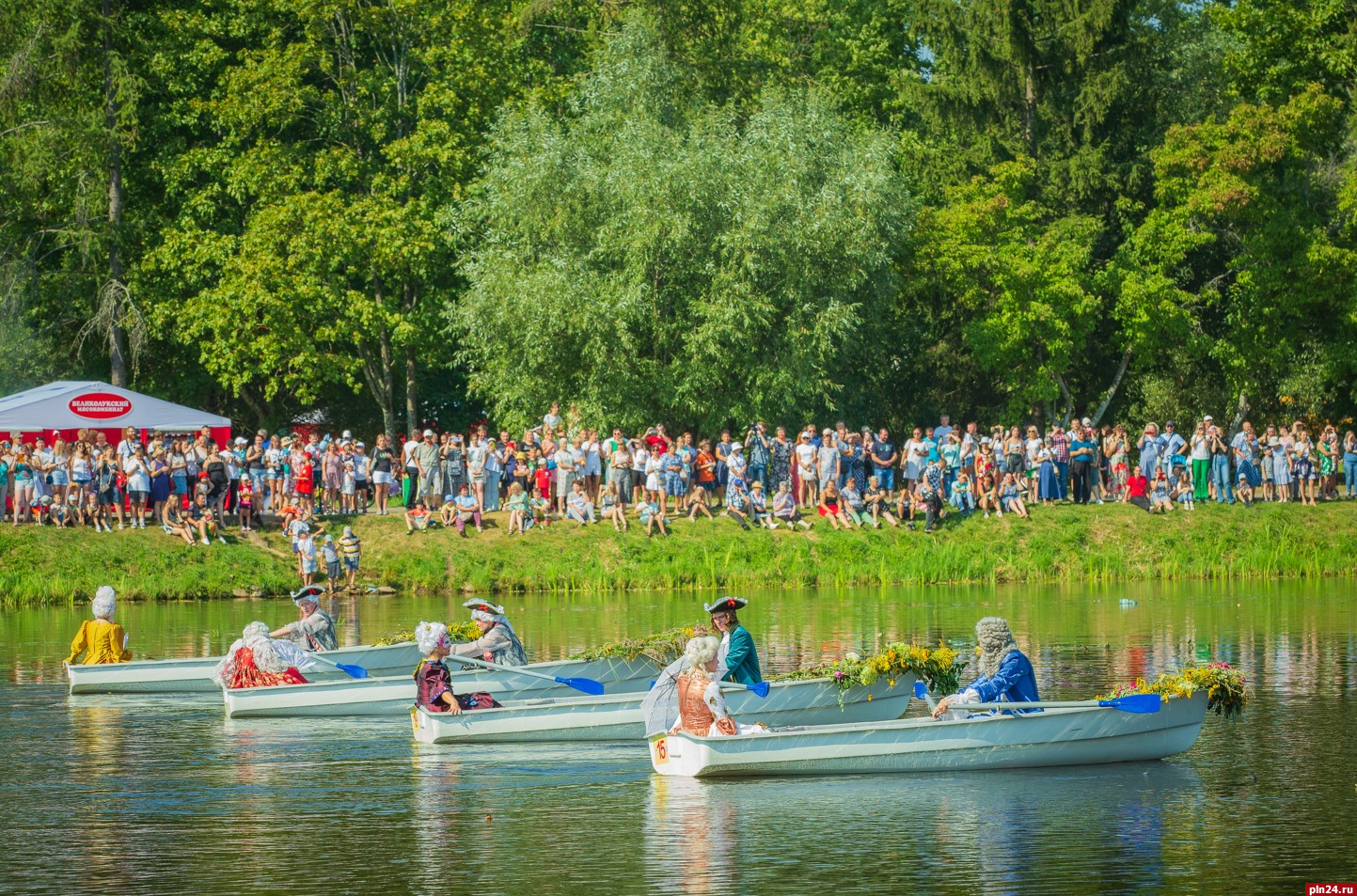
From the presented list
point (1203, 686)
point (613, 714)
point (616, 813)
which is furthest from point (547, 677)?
point (1203, 686)

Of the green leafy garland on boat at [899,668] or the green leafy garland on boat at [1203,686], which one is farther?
the green leafy garland on boat at [899,668]

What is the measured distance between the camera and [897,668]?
19219 mm

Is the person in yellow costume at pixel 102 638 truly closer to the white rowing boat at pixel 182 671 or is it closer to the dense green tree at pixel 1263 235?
the white rowing boat at pixel 182 671

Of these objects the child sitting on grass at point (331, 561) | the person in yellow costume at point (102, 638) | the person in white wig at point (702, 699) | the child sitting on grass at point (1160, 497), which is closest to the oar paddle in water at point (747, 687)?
the person in white wig at point (702, 699)

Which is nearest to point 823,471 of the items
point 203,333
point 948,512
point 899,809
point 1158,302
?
point 948,512

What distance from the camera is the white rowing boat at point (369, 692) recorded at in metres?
21.9

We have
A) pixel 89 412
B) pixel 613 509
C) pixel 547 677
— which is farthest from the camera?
pixel 89 412

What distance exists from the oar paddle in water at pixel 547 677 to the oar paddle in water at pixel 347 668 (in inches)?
59.5

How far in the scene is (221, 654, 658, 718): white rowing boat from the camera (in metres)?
21.9

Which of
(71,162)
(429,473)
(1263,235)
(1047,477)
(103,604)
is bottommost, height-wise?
(103,604)

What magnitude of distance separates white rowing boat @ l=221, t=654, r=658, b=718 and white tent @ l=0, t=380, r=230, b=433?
2113cm

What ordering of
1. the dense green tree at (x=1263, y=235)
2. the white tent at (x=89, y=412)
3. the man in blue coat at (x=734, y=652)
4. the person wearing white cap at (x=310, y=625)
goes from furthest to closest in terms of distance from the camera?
the dense green tree at (x=1263, y=235), the white tent at (x=89, y=412), the person wearing white cap at (x=310, y=625), the man in blue coat at (x=734, y=652)

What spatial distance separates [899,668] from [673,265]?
25.5 meters

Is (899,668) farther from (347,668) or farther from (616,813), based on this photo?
(347,668)
